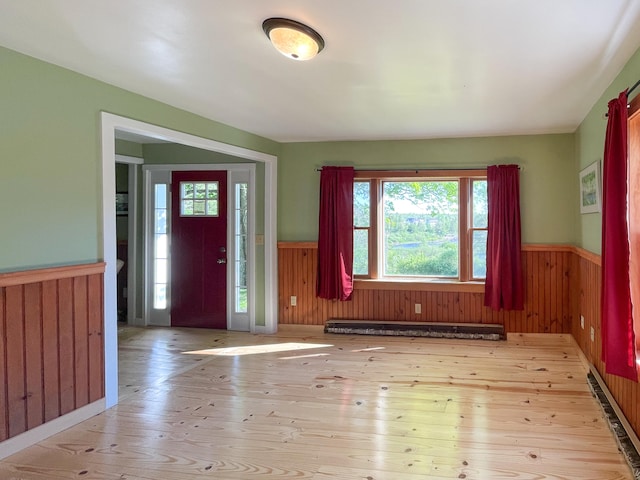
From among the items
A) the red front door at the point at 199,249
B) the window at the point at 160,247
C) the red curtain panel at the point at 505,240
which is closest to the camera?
the red curtain panel at the point at 505,240

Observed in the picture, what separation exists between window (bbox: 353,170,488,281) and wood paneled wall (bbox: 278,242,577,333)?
21cm

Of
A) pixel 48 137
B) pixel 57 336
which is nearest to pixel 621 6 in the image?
pixel 48 137

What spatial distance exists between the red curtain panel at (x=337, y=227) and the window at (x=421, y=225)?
17 cm

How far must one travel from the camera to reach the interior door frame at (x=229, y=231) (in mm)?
5496

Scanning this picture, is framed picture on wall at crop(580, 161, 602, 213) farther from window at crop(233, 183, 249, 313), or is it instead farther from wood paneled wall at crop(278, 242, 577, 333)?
window at crop(233, 183, 249, 313)

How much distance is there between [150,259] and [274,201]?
171cm

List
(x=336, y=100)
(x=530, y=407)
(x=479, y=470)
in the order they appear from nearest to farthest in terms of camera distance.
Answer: (x=479, y=470), (x=530, y=407), (x=336, y=100)

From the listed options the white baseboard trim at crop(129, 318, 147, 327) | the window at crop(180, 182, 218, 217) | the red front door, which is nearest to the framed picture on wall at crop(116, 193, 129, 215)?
the red front door

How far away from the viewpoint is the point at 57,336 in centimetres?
286

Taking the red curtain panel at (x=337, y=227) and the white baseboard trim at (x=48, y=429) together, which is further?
the red curtain panel at (x=337, y=227)

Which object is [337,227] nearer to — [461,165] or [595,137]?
[461,165]

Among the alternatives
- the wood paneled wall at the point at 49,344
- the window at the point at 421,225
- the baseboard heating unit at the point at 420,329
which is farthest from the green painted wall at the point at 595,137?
the wood paneled wall at the point at 49,344

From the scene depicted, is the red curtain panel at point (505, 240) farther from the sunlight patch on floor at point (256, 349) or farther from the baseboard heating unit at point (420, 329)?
the sunlight patch on floor at point (256, 349)

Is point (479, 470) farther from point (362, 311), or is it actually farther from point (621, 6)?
point (362, 311)
